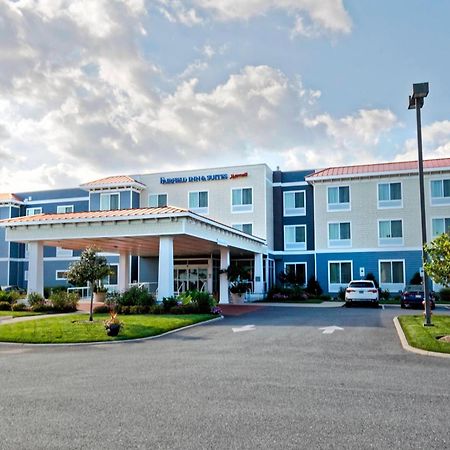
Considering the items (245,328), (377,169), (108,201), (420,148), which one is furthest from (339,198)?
(245,328)

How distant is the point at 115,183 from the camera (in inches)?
1683

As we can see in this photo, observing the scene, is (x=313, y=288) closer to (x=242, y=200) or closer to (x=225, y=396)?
(x=242, y=200)

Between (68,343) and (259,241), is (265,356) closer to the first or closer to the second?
(68,343)

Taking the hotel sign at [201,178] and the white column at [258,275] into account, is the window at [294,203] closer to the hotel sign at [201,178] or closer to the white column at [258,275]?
the hotel sign at [201,178]

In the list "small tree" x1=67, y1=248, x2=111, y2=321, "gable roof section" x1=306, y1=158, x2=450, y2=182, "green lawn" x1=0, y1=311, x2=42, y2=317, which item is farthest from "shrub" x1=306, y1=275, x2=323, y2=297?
"small tree" x1=67, y1=248, x2=111, y2=321

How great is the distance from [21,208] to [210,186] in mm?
19585

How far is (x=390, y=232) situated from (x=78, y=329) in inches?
1096

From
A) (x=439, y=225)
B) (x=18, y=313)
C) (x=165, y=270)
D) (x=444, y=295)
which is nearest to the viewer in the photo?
(x=18, y=313)

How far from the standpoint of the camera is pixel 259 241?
3631 centimetres

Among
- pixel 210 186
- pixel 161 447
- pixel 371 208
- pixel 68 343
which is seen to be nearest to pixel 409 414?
pixel 161 447

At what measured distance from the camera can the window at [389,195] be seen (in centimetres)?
3794

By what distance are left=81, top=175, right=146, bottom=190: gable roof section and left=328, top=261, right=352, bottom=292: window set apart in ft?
56.4

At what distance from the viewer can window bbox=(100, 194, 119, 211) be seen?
141ft

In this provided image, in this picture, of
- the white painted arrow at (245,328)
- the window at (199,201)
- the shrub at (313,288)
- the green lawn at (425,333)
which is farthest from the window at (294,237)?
the white painted arrow at (245,328)
